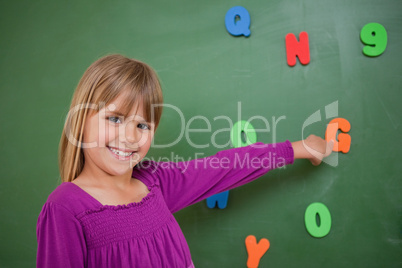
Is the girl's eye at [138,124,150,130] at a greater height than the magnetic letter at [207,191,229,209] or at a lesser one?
greater

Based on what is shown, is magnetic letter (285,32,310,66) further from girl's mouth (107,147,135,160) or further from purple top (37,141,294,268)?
girl's mouth (107,147,135,160)

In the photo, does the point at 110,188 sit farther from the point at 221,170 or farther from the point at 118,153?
the point at 221,170

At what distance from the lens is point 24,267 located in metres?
1.28

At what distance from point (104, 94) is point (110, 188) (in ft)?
0.74

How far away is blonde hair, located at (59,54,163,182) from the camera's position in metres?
0.78

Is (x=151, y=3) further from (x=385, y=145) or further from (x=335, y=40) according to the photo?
(x=385, y=145)

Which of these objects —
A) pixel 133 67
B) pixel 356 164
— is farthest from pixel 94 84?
pixel 356 164

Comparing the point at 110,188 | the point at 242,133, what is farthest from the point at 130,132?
the point at 242,133

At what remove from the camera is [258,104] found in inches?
42.3

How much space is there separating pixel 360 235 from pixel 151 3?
3.28 ft

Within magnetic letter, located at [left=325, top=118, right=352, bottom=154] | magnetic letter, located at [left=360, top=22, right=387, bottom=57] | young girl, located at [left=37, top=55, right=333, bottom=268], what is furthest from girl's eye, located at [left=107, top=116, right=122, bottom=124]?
magnetic letter, located at [left=360, top=22, right=387, bottom=57]

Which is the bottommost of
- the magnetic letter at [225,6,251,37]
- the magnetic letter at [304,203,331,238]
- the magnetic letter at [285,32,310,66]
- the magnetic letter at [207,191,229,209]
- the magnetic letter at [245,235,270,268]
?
the magnetic letter at [245,235,270,268]

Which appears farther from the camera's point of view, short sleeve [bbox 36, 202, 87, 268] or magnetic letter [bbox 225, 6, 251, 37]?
magnetic letter [bbox 225, 6, 251, 37]

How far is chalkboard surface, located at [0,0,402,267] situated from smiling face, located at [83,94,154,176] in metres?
0.33
